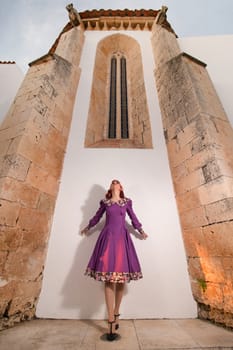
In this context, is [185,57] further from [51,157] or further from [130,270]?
[130,270]

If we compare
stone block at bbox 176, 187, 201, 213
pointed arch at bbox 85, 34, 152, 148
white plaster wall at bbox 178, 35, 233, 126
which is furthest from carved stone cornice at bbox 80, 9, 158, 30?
stone block at bbox 176, 187, 201, 213

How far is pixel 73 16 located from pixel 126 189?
6.00 m

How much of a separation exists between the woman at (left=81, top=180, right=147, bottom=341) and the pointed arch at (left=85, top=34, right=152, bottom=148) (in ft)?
5.81

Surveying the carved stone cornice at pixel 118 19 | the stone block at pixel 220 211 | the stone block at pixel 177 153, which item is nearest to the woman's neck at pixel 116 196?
the stone block at pixel 220 211

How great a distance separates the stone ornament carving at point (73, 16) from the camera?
5.44 m

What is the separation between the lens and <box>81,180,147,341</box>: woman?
5.44 feet

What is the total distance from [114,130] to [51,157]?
193 centimetres

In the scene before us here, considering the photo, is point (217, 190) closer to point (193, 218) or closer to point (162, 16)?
point (193, 218)

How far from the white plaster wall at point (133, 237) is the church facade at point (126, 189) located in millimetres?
14

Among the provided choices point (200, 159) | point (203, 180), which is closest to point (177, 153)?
point (200, 159)

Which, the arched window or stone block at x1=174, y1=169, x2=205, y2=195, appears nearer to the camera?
stone block at x1=174, y1=169, x2=205, y2=195

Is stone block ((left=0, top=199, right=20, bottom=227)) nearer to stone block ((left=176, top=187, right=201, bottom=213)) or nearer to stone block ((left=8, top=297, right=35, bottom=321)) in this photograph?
stone block ((left=8, top=297, right=35, bottom=321))

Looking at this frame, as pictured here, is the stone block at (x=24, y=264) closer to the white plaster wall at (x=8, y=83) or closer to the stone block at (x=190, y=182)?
the stone block at (x=190, y=182)

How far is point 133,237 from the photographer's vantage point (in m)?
2.54
